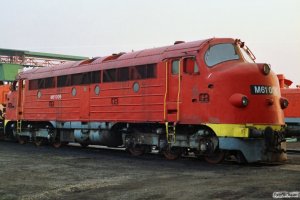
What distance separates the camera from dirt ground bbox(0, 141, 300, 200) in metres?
8.23

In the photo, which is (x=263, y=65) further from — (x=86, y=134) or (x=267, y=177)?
(x=86, y=134)

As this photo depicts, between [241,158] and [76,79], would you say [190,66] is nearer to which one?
[241,158]

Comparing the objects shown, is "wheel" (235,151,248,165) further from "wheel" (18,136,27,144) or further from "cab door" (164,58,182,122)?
"wheel" (18,136,27,144)

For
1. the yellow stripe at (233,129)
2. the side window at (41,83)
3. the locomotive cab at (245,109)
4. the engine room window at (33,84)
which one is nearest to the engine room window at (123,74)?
the locomotive cab at (245,109)

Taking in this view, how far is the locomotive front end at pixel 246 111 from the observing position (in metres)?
12.3

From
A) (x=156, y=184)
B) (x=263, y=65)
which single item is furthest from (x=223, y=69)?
(x=156, y=184)

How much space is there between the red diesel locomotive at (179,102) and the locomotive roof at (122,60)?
5cm

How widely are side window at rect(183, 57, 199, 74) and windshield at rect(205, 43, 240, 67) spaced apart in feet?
1.36

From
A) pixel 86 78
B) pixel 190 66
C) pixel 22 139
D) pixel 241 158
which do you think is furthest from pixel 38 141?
pixel 241 158

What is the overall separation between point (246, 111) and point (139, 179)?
4066mm

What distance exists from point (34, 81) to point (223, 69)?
11544 mm

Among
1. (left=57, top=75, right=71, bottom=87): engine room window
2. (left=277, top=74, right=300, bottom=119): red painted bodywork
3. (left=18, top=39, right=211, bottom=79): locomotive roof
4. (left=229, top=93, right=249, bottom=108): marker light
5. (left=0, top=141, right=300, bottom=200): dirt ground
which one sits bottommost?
(left=0, top=141, right=300, bottom=200): dirt ground

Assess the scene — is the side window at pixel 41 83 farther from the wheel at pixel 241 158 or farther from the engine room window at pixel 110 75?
the wheel at pixel 241 158

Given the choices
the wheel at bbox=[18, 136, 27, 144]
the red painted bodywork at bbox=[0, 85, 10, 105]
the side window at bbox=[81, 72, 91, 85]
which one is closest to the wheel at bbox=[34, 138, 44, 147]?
the wheel at bbox=[18, 136, 27, 144]
